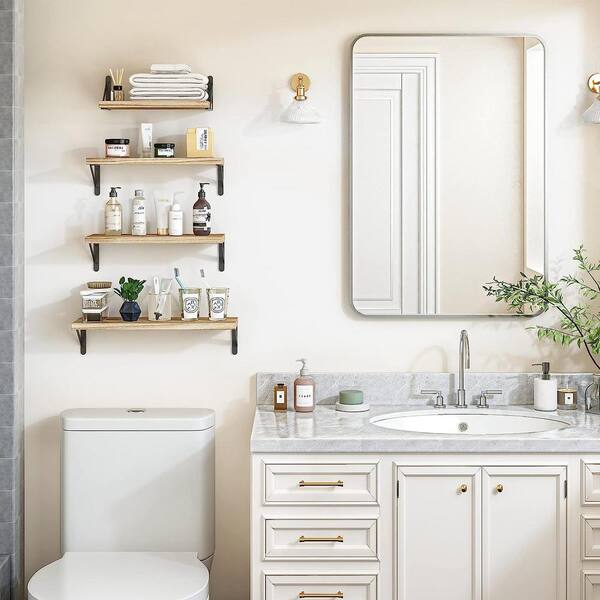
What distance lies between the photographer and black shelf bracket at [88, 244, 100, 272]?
3.06 meters

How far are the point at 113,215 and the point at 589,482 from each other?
67.2 inches

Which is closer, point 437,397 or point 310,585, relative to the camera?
point 310,585

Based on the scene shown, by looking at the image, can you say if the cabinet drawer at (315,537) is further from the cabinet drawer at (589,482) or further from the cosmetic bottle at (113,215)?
the cosmetic bottle at (113,215)

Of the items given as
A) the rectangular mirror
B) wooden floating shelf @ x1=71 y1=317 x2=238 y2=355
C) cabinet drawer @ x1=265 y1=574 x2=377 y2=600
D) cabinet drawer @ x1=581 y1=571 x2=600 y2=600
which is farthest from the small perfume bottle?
cabinet drawer @ x1=581 y1=571 x2=600 y2=600

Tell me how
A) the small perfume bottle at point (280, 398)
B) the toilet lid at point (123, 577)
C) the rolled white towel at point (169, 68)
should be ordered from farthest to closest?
the small perfume bottle at point (280, 398), the rolled white towel at point (169, 68), the toilet lid at point (123, 577)

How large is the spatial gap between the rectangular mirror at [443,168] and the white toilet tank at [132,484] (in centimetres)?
80

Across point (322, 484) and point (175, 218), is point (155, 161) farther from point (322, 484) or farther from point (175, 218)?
point (322, 484)

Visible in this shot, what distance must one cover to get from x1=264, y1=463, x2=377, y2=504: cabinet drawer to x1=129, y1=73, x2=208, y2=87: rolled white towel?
1.25 m

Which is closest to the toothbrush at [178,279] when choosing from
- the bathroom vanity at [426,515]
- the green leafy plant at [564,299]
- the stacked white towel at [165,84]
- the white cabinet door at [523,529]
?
the stacked white towel at [165,84]

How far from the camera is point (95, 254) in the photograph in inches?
121

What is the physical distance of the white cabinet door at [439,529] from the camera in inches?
103

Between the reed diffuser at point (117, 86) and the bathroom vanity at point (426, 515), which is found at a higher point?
the reed diffuser at point (117, 86)

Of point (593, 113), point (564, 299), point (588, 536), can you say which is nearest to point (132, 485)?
point (588, 536)

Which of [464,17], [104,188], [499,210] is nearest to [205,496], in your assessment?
[104,188]
